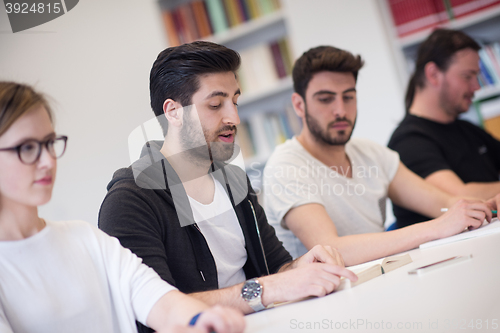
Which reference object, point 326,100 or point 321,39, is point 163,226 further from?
point 321,39

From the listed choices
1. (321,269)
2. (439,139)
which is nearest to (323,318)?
(321,269)

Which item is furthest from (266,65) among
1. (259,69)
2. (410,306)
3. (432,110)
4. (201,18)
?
(410,306)

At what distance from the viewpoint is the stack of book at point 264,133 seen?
9.37 feet

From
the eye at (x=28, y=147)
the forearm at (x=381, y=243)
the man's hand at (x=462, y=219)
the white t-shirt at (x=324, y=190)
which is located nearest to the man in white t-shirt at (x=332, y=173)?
the white t-shirt at (x=324, y=190)

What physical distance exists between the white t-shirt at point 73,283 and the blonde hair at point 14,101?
0.71 ft

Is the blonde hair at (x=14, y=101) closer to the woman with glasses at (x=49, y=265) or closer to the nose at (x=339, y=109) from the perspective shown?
the woman with glasses at (x=49, y=265)

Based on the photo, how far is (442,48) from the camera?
2.27 m

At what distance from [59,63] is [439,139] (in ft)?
5.83

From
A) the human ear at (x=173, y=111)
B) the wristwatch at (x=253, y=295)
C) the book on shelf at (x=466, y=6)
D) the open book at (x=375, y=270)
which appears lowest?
the open book at (x=375, y=270)

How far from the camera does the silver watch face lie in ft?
3.05

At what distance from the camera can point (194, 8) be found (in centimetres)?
280

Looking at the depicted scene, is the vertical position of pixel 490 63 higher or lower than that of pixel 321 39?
lower

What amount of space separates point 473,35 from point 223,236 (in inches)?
101

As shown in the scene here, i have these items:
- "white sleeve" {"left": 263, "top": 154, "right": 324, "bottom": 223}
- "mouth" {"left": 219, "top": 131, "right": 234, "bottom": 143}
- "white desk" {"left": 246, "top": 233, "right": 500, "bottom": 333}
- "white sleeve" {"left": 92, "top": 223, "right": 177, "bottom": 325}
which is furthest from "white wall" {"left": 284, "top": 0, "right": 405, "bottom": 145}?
"white sleeve" {"left": 92, "top": 223, "right": 177, "bottom": 325}
